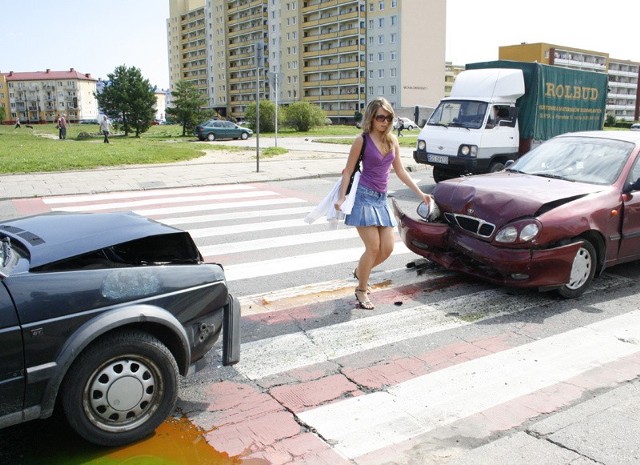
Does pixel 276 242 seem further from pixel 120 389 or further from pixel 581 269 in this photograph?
pixel 120 389

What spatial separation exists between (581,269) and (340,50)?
90419 mm

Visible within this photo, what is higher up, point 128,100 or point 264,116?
point 128,100

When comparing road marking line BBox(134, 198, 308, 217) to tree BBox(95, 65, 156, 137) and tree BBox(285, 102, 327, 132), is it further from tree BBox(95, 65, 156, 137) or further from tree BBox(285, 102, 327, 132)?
tree BBox(95, 65, 156, 137)

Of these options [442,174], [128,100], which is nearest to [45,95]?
[128,100]

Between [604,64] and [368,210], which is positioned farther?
[604,64]

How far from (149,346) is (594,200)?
4600mm

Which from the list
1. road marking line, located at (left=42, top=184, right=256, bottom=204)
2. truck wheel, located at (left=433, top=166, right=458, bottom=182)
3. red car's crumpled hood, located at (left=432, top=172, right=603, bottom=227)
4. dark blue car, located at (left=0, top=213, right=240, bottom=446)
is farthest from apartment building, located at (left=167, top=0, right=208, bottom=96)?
dark blue car, located at (left=0, top=213, right=240, bottom=446)

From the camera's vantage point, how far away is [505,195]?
5742 millimetres

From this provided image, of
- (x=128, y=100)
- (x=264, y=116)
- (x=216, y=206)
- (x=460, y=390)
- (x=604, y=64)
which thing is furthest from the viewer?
(x=604, y=64)

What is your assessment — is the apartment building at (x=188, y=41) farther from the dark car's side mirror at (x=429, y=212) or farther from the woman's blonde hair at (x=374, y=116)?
the woman's blonde hair at (x=374, y=116)

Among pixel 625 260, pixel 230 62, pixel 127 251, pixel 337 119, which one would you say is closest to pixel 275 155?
pixel 625 260

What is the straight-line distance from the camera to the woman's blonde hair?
507cm

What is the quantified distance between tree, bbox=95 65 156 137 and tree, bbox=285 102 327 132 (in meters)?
12.7

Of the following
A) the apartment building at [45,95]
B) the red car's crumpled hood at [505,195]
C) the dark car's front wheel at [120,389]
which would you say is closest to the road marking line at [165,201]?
the red car's crumpled hood at [505,195]
